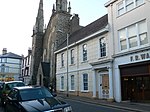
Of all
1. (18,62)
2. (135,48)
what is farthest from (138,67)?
(18,62)

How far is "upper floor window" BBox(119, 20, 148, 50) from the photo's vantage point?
16.8 metres

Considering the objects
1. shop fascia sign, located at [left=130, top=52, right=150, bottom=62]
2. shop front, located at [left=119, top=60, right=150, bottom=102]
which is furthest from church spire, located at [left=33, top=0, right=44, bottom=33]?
shop fascia sign, located at [left=130, top=52, right=150, bottom=62]

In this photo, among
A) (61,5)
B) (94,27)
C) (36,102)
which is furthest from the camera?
(61,5)

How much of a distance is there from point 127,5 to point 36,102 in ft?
45.7

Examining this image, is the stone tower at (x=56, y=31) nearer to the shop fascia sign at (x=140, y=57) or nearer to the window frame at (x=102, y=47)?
the window frame at (x=102, y=47)

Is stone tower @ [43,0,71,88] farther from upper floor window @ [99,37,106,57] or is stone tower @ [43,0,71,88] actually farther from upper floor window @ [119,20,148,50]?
upper floor window @ [119,20,148,50]

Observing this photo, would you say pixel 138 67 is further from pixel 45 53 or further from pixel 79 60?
pixel 45 53

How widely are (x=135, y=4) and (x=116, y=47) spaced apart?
4124mm

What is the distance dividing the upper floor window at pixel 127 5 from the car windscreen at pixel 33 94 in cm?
1206

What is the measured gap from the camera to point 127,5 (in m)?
18.8

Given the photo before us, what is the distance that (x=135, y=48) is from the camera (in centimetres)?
1719

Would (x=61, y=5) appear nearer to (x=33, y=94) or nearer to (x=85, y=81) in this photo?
(x=85, y=81)

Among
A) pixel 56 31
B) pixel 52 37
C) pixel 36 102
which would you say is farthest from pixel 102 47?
pixel 52 37

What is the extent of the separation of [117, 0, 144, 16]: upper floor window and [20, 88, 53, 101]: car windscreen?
12.1 metres
